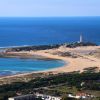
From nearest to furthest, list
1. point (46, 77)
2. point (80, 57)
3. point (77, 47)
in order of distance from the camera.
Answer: point (46, 77), point (80, 57), point (77, 47)

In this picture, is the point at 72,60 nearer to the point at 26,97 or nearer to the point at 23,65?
the point at 23,65

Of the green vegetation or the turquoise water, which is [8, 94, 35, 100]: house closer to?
the green vegetation

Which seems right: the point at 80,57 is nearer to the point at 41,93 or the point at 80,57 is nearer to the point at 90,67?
the point at 90,67

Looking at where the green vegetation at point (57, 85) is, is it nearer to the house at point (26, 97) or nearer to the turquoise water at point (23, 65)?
the house at point (26, 97)

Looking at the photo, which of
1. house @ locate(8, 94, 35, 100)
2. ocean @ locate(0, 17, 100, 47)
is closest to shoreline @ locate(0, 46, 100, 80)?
house @ locate(8, 94, 35, 100)

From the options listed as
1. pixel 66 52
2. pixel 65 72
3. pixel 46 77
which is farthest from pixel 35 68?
pixel 66 52

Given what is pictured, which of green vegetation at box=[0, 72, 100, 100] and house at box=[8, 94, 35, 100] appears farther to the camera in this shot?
green vegetation at box=[0, 72, 100, 100]

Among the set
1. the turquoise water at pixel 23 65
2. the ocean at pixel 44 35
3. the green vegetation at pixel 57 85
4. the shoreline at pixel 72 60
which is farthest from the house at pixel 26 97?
the ocean at pixel 44 35
